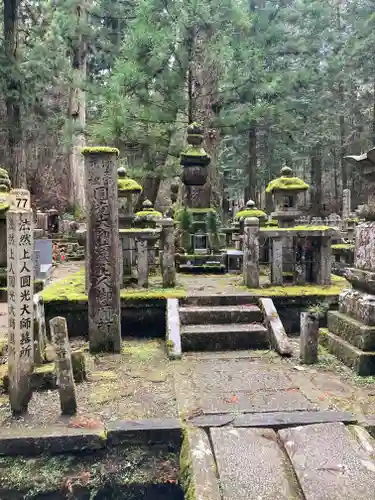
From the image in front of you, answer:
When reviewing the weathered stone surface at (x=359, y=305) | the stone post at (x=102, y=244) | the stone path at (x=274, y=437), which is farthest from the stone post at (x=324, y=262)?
the stone post at (x=102, y=244)

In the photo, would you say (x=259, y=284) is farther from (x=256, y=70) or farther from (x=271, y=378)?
(x=256, y=70)

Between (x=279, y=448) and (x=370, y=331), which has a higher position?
(x=370, y=331)

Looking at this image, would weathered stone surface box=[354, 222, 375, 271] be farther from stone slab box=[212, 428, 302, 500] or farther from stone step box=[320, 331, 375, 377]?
stone slab box=[212, 428, 302, 500]

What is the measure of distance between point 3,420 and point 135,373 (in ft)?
→ 4.88

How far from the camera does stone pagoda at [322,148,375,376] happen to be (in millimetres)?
4527

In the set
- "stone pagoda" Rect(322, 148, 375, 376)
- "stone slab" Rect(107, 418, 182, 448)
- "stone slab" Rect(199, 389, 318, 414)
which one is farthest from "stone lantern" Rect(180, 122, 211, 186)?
"stone slab" Rect(107, 418, 182, 448)

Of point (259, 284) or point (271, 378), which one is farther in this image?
point (259, 284)

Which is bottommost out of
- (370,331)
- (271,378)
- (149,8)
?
(271,378)

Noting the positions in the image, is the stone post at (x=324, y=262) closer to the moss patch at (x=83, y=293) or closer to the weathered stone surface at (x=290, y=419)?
A: the moss patch at (x=83, y=293)

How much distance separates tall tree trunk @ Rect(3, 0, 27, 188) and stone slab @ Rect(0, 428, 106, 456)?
12086mm

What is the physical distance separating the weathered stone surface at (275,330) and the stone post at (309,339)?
1.03 feet

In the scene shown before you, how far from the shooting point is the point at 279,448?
305 centimetres

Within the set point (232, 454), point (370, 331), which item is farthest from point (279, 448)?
point (370, 331)

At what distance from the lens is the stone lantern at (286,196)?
9.97 meters
